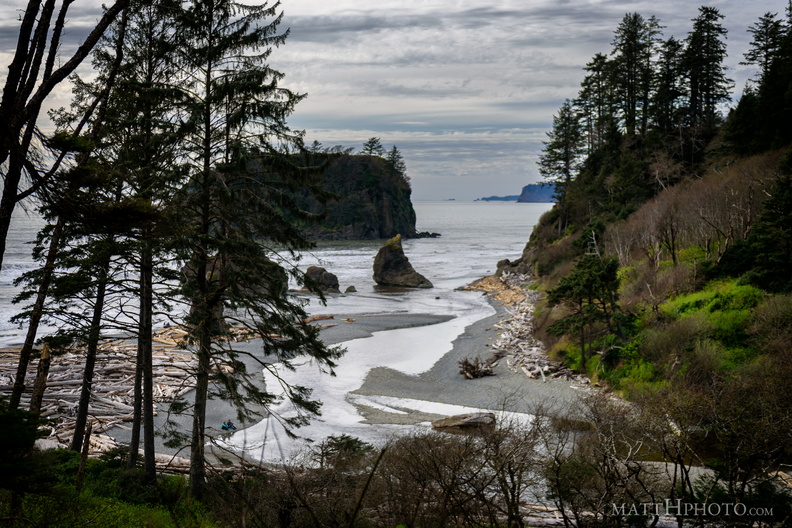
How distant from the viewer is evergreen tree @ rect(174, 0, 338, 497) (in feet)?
43.7

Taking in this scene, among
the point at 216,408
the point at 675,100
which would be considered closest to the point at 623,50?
the point at 675,100

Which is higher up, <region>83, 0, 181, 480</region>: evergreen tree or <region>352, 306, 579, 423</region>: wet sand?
<region>83, 0, 181, 480</region>: evergreen tree

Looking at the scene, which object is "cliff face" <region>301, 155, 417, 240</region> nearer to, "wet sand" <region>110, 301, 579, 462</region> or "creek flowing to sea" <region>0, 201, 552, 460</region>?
"creek flowing to sea" <region>0, 201, 552, 460</region>

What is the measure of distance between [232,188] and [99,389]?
14735mm

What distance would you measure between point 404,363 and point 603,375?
9834mm

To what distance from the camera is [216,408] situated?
72.1 ft

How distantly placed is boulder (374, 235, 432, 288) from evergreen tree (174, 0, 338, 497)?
46.2 meters

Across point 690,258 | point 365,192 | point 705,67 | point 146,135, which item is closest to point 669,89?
point 705,67

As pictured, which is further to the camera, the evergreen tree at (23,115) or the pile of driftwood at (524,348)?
the pile of driftwood at (524,348)

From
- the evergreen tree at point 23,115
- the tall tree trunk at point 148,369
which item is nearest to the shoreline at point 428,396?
the tall tree trunk at point 148,369

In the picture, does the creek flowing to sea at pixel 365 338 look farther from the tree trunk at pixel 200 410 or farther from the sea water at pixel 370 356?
the tree trunk at pixel 200 410

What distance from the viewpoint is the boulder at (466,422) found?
17.9m

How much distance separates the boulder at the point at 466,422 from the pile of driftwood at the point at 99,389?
8.40 meters

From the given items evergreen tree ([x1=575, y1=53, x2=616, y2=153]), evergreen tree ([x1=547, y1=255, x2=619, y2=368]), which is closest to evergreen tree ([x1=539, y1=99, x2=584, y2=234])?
evergreen tree ([x1=575, y1=53, x2=616, y2=153])
